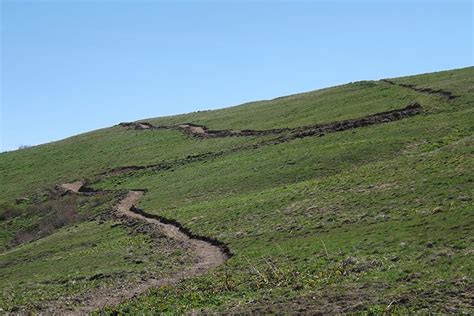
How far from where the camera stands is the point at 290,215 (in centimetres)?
4153

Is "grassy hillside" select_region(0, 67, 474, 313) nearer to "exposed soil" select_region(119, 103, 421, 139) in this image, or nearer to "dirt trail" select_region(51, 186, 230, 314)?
"dirt trail" select_region(51, 186, 230, 314)

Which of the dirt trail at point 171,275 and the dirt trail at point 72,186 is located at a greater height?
the dirt trail at point 72,186

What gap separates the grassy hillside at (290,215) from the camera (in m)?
25.0

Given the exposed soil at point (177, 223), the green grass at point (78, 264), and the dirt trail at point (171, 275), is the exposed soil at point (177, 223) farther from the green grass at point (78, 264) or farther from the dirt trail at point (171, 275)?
the green grass at point (78, 264)

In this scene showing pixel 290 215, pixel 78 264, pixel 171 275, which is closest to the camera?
pixel 171 275

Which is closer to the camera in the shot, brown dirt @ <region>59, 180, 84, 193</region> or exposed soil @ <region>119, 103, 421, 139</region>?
exposed soil @ <region>119, 103, 421, 139</region>

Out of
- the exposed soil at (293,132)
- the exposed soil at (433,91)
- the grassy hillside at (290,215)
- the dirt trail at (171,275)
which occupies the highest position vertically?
the exposed soil at (433,91)

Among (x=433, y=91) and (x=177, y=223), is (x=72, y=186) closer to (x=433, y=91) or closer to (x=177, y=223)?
(x=177, y=223)

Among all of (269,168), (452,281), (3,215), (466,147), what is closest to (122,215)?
(269,168)

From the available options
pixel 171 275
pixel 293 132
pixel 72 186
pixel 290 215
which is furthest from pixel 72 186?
pixel 171 275

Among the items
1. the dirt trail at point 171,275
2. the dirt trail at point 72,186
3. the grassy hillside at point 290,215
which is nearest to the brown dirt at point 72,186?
the dirt trail at point 72,186

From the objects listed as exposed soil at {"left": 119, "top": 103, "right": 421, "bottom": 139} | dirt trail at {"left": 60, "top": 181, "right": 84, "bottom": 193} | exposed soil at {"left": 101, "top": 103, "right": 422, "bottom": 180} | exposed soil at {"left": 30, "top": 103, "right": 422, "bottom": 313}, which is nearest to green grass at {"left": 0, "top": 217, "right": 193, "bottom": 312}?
exposed soil at {"left": 30, "top": 103, "right": 422, "bottom": 313}

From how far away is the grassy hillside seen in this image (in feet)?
81.9

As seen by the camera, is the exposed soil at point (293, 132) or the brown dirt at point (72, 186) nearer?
the exposed soil at point (293, 132)
